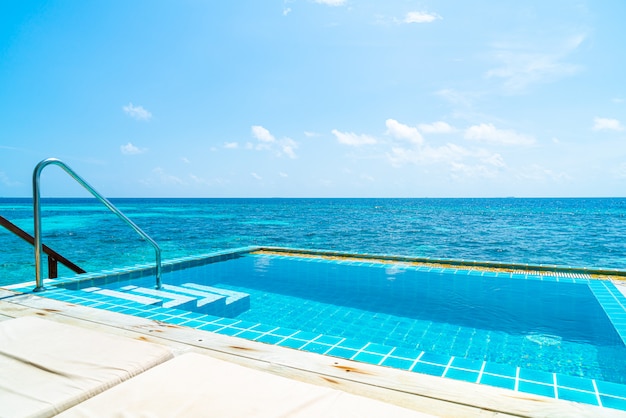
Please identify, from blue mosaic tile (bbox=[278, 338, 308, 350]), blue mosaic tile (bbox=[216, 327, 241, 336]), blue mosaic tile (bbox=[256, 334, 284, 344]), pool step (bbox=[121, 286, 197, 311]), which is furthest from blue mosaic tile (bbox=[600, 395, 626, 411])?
pool step (bbox=[121, 286, 197, 311])

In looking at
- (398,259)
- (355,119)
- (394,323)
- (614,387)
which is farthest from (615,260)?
(614,387)

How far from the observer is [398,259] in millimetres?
6008

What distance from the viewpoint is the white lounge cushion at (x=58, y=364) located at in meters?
1.16

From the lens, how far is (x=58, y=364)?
1398 mm

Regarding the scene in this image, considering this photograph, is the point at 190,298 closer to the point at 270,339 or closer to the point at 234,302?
the point at 234,302

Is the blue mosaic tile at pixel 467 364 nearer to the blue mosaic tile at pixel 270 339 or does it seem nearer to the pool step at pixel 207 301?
the blue mosaic tile at pixel 270 339

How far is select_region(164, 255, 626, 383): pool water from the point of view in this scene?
10.9 ft

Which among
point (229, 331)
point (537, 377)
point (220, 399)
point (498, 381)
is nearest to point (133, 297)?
point (229, 331)

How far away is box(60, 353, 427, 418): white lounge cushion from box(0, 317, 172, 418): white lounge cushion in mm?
77

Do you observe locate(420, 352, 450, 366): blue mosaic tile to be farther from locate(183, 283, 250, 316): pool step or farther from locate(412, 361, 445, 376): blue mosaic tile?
locate(183, 283, 250, 316): pool step

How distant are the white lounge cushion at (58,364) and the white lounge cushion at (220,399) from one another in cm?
8

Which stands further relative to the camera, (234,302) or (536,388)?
(234,302)

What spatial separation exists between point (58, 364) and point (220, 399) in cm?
72

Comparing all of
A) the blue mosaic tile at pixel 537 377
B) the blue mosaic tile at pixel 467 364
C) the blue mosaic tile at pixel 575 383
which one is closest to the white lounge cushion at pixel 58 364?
the blue mosaic tile at pixel 467 364
